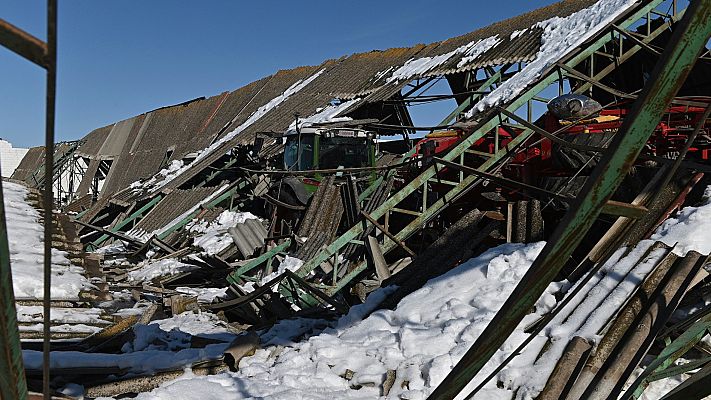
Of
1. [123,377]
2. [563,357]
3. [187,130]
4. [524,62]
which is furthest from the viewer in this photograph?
[187,130]

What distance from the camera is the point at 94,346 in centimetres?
584

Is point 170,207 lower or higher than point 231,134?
lower

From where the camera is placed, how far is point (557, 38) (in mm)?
14492

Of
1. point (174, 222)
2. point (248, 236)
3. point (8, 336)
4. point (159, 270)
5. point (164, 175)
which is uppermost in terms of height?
point (164, 175)

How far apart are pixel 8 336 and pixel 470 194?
25.1 ft

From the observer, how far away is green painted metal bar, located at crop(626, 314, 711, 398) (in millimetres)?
4211

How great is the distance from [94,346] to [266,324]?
1759 millimetres

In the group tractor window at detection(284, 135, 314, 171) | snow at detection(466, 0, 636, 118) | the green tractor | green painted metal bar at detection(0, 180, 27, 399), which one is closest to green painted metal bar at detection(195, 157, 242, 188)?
the green tractor

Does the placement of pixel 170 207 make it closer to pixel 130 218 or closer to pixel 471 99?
pixel 130 218

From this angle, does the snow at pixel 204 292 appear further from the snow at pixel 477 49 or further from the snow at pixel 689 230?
the snow at pixel 477 49

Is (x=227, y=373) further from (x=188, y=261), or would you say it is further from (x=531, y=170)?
(x=188, y=261)

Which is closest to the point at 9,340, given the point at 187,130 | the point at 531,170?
the point at 531,170

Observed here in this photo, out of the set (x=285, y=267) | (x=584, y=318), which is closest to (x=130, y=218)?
(x=285, y=267)

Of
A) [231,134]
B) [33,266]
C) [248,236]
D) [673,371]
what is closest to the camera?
[673,371]
